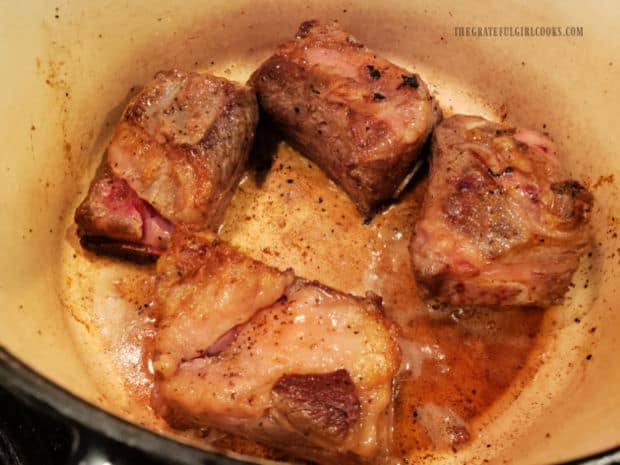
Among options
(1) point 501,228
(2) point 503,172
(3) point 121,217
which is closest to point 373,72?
(2) point 503,172

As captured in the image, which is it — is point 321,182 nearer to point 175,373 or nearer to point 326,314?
point 326,314

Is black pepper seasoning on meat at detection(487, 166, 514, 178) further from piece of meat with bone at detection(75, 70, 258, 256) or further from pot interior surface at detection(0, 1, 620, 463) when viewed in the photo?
piece of meat with bone at detection(75, 70, 258, 256)

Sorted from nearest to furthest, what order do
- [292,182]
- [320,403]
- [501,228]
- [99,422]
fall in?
[99,422]
[320,403]
[501,228]
[292,182]

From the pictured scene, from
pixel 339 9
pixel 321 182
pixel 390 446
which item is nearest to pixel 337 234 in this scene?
pixel 321 182

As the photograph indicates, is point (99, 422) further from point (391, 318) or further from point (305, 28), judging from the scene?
point (305, 28)

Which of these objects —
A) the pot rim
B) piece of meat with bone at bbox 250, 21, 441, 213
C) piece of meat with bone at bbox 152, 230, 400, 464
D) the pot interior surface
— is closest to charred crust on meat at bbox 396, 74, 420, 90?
piece of meat with bone at bbox 250, 21, 441, 213

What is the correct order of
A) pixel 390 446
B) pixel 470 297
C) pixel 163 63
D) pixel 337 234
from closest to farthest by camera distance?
pixel 390 446 → pixel 470 297 → pixel 337 234 → pixel 163 63
